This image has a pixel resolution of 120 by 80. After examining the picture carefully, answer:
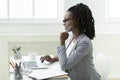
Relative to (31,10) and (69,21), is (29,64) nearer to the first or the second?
(69,21)

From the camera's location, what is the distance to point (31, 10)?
4.05 meters

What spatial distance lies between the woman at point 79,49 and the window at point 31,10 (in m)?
1.58

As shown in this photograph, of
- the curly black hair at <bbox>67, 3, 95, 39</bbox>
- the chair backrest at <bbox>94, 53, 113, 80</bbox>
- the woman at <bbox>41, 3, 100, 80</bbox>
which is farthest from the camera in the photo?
the chair backrest at <bbox>94, 53, 113, 80</bbox>

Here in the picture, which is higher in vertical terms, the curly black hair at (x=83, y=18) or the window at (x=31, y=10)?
the window at (x=31, y=10)

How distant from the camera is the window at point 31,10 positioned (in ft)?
13.1

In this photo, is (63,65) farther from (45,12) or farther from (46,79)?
(45,12)

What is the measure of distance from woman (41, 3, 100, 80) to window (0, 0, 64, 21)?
1582 mm

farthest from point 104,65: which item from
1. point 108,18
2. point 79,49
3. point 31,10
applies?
point 31,10

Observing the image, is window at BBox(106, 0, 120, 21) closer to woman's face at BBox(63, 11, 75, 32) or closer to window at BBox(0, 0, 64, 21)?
window at BBox(0, 0, 64, 21)

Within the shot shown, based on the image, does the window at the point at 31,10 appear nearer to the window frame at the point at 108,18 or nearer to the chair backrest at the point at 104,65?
the window frame at the point at 108,18

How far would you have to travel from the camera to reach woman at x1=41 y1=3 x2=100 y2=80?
226cm

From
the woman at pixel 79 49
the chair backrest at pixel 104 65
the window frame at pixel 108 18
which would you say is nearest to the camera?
the woman at pixel 79 49

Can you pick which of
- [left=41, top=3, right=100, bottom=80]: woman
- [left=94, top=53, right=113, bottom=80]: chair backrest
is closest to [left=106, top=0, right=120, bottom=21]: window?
[left=94, top=53, right=113, bottom=80]: chair backrest

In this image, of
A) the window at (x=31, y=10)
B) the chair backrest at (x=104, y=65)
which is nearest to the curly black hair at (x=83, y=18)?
the chair backrest at (x=104, y=65)
